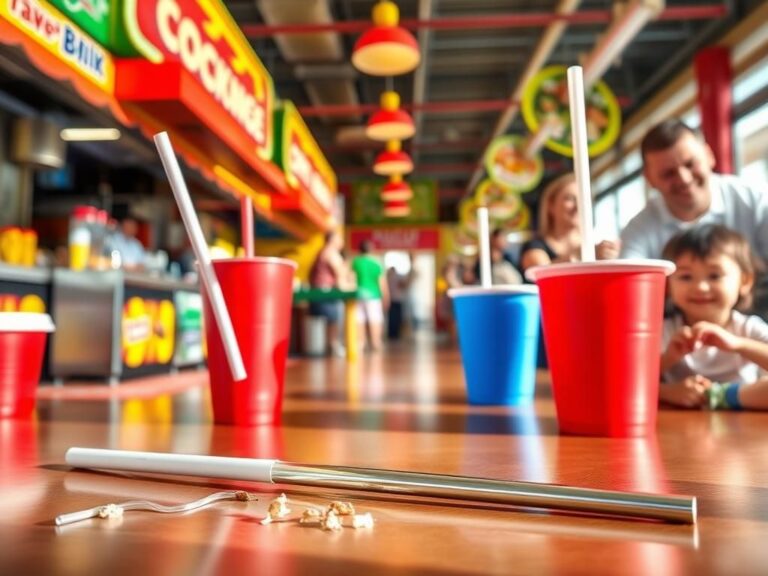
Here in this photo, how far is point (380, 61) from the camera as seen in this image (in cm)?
414

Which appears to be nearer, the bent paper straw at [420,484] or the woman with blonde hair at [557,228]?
the bent paper straw at [420,484]

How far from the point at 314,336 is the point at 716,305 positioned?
4.87 metres

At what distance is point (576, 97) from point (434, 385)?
158 centimetres

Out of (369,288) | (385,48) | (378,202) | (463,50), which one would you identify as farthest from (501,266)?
(378,202)

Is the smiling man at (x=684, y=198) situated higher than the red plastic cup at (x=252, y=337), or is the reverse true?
the smiling man at (x=684, y=198)

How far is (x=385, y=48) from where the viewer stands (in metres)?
4.00

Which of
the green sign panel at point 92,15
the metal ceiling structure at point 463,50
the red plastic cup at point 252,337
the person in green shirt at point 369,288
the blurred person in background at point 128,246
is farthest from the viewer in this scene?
the person in green shirt at point 369,288

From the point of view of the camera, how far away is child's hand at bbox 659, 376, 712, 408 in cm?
166

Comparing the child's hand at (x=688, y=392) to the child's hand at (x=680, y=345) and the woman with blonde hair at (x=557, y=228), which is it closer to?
the child's hand at (x=680, y=345)

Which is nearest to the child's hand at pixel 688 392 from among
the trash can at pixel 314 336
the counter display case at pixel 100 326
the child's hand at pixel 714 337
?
the child's hand at pixel 714 337

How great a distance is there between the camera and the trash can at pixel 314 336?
6.16m

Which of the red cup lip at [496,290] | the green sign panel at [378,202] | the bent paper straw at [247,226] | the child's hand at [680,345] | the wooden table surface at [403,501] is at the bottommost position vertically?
the wooden table surface at [403,501]

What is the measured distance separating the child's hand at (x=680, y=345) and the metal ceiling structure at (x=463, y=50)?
4438mm

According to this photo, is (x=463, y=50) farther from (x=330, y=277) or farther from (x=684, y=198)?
(x=684, y=198)
